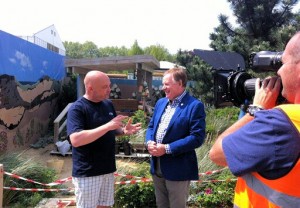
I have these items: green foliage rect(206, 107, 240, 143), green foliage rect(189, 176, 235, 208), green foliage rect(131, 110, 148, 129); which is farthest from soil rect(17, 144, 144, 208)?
green foliage rect(206, 107, 240, 143)

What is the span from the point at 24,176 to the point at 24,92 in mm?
4363

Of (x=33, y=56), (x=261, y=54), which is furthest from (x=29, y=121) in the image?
(x=261, y=54)

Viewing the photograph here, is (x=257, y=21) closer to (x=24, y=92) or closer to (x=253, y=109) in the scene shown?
(x=24, y=92)

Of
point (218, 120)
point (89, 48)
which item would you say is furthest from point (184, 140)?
point (89, 48)

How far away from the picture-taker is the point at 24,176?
16.4 feet

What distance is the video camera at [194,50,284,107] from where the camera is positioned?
1.67 meters

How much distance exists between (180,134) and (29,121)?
7218 mm

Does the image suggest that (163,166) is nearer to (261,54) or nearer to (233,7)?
(261,54)

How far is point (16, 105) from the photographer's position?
27.1 ft

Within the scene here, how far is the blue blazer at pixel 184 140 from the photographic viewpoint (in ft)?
10.1

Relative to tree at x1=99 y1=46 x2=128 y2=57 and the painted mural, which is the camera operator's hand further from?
tree at x1=99 y1=46 x2=128 y2=57

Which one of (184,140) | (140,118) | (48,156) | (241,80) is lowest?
(48,156)

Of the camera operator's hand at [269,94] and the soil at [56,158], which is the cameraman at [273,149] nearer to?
the camera operator's hand at [269,94]

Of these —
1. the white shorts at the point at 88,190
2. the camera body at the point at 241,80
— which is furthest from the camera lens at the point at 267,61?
the white shorts at the point at 88,190
